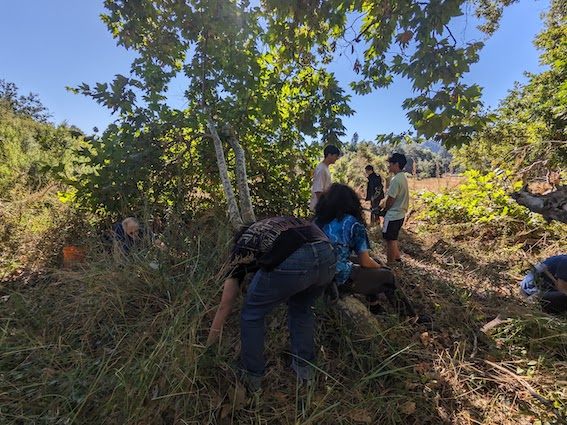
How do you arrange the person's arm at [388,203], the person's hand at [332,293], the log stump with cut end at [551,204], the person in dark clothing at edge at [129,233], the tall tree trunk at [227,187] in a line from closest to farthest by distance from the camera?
the person's hand at [332,293] → the person in dark clothing at edge at [129,233] → the tall tree trunk at [227,187] → the person's arm at [388,203] → the log stump with cut end at [551,204]

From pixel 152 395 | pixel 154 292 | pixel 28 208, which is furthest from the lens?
pixel 28 208

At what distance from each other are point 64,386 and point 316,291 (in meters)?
1.61

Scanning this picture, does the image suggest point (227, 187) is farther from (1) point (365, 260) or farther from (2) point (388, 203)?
(2) point (388, 203)

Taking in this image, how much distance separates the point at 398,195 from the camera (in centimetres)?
429

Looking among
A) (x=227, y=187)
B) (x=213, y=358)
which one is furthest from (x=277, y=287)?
(x=227, y=187)

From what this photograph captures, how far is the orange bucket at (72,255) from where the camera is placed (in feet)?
11.5

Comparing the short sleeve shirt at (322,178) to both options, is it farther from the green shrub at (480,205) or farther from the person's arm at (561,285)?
the green shrub at (480,205)

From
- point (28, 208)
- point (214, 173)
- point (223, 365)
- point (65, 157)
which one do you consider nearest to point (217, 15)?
point (214, 173)

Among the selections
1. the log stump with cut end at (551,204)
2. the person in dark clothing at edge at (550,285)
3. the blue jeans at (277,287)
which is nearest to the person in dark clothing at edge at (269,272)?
the blue jeans at (277,287)

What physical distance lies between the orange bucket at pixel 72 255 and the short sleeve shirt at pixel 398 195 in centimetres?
367

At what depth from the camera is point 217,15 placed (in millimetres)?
3865

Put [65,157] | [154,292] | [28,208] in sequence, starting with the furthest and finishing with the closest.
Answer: [65,157] < [28,208] < [154,292]

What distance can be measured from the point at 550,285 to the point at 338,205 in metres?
2.63

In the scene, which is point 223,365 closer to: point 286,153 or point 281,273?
point 281,273
